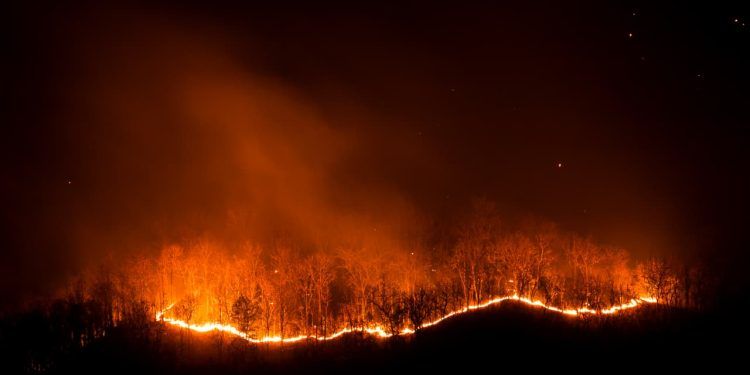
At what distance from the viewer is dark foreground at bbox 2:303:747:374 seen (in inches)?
615

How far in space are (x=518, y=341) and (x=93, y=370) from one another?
43.5 ft

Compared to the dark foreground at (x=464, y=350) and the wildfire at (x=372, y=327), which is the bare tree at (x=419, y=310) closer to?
the wildfire at (x=372, y=327)

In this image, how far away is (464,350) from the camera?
1686cm

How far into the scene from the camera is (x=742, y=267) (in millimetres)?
27359

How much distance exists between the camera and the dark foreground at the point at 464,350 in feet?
51.2

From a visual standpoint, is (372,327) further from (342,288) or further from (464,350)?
(342,288)

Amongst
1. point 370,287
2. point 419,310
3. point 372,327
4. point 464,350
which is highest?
point 370,287

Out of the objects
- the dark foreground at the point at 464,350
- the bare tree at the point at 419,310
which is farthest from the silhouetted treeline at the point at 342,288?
the dark foreground at the point at 464,350

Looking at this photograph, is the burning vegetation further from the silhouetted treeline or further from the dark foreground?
the dark foreground

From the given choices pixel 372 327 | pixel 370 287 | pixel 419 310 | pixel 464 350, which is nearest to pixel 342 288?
pixel 370 287

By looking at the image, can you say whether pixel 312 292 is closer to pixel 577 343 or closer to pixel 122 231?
pixel 577 343

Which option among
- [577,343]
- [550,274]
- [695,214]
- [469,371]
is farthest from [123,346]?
[695,214]

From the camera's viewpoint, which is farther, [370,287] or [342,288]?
[342,288]

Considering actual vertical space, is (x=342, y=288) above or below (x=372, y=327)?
above
